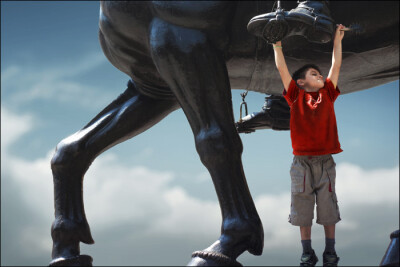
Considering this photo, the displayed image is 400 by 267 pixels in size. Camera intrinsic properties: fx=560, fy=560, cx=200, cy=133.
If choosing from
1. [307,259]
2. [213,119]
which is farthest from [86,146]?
[307,259]

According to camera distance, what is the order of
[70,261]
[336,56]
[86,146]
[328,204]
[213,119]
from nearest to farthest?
1. [213,119]
2. [336,56]
3. [328,204]
4. [70,261]
5. [86,146]

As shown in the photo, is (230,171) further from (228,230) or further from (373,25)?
(373,25)

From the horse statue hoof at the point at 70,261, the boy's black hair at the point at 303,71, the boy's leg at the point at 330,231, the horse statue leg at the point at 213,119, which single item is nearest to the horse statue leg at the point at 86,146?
the horse statue hoof at the point at 70,261

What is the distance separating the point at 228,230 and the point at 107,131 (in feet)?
2.98

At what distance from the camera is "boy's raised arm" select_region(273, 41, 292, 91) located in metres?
2.11

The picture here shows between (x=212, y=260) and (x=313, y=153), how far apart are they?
2.15 feet

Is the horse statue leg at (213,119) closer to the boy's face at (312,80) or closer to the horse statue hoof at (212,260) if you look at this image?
the horse statue hoof at (212,260)

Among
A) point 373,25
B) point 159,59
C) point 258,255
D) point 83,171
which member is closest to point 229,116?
point 159,59

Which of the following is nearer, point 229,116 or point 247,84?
point 229,116

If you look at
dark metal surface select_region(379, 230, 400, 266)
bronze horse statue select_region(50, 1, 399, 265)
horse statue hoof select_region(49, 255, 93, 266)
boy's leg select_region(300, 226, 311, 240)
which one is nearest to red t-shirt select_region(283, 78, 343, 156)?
bronze horse statue select_region(50, 1, 399, 265)

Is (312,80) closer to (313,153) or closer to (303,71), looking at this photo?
(303,71)

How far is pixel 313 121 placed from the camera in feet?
7.45

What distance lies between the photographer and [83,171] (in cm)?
265

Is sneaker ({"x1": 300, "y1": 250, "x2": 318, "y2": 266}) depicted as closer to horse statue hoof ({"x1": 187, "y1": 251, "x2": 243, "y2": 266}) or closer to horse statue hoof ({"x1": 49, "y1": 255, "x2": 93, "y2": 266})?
horse statue hoof ({"x1": 187, "y1": 251, "x2": 243, "y2": 266})
